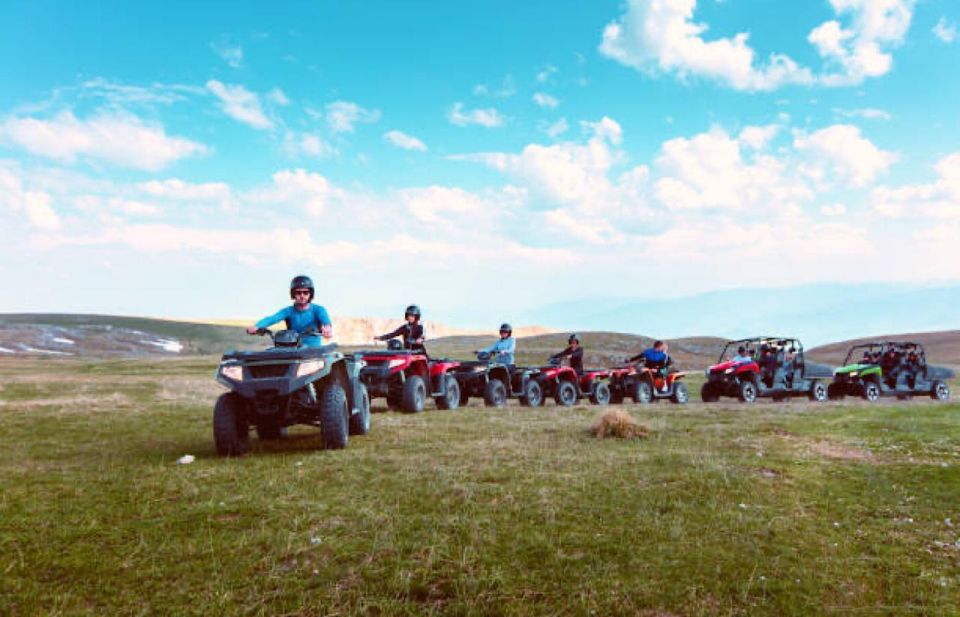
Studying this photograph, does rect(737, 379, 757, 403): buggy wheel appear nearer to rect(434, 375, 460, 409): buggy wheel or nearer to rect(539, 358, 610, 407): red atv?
rect(539, 358, 610, 407): red atv

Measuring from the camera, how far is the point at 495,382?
63.4 ft

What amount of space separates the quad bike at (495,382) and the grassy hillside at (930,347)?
58.6m

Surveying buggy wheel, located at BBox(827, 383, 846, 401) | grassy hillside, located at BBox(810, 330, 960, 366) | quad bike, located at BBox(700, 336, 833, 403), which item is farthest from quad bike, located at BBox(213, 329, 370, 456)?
grassy hillside, located at BBox(810, 330, 960, 366)

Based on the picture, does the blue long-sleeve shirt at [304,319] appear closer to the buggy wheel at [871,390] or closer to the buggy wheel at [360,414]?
the buggy wheel at [360,414]

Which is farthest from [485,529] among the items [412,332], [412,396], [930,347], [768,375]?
[930,347]

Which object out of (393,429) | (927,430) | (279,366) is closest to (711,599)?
(279,366)

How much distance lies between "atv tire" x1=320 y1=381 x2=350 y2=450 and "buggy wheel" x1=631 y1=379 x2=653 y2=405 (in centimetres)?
1443

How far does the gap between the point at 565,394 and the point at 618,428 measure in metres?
Result: 10.6

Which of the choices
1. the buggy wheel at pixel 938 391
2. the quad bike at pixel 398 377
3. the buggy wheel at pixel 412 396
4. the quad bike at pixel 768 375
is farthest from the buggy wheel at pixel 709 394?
the buggy wheel at pixel 412 396

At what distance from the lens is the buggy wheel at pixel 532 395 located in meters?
20.3

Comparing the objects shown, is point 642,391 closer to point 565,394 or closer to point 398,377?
point 565,394

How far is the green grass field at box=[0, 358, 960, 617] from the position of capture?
4.36m

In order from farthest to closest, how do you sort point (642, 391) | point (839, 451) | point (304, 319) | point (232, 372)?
point (642, 391) < point (304, 319) < point (839, 451) < point (232, 372)

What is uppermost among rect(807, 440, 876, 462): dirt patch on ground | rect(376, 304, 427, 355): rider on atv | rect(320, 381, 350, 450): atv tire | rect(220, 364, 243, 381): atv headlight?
rect(376, 304, 427, 355): rider on atv
